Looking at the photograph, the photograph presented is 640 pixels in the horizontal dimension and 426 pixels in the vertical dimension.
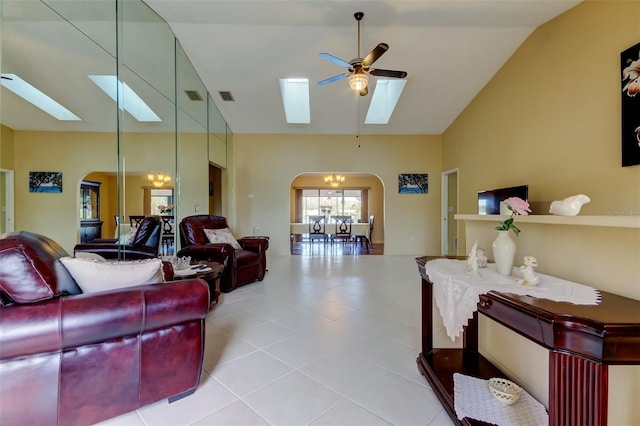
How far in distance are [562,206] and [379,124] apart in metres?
5.46

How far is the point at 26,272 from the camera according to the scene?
127 centimetres

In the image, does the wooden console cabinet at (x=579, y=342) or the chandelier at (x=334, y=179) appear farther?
the chandelier at (x=334, y=179)

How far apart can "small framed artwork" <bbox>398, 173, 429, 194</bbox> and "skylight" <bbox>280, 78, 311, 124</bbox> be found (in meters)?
2.88

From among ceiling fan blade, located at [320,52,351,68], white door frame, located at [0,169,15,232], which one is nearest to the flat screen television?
ceiling fan blade, located at [320,52,351,68]

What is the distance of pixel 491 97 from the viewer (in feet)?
16.3

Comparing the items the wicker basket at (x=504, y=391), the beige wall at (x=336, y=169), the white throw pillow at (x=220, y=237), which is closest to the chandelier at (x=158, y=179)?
the white throw pillow at (x=220, y=237)

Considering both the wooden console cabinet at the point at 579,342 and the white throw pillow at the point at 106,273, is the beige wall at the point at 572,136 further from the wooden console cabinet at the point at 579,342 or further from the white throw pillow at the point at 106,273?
the white throw pillow at the point at 106,273

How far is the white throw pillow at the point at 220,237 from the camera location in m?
4.25

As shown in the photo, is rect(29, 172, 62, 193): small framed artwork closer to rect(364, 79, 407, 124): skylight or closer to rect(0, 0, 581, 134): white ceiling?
rect(0, 0, 581, 134): white ceiling

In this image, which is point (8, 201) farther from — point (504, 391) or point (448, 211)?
point (448, 211)

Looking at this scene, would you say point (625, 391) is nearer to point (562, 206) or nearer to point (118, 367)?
point (562, 206)

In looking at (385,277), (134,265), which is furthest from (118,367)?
(385,277)

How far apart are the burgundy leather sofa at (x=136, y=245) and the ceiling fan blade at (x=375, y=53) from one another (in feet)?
11.8

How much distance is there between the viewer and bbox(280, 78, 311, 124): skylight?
20.1 ft
